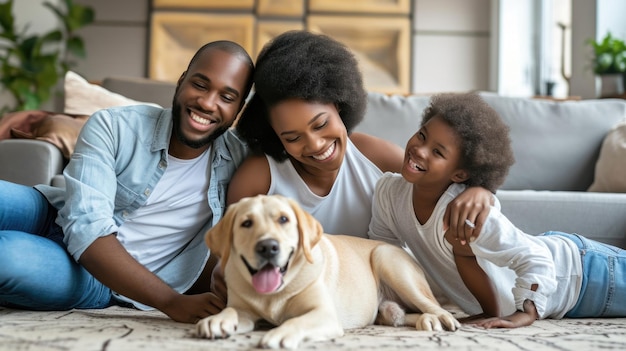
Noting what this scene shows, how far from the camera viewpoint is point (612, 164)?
319 centimetres

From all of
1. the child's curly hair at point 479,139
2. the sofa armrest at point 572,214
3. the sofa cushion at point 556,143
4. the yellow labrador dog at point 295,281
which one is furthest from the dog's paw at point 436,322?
the sofa cushion at point 556,143

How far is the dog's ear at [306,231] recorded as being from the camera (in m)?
1.71

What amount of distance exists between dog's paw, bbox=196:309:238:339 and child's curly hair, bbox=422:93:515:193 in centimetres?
93

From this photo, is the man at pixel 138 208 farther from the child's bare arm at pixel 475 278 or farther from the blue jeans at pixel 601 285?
the blue jeans at pixel 601 285

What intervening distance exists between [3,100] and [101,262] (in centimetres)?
502

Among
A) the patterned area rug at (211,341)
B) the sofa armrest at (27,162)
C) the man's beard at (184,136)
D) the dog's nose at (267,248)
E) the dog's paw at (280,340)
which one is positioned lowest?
the patterned area rug at (211,341)

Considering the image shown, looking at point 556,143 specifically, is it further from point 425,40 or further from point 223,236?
point 425,40

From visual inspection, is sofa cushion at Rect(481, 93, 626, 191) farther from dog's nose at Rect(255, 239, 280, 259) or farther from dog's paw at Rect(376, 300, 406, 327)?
dog's nose at Rect(255, 239, 280, 259)

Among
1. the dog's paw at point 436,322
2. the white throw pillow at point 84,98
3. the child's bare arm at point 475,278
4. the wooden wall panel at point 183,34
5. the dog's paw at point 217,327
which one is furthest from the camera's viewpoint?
the wooden wall panel at point 183,34

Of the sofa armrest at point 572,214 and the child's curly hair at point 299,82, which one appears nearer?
the child's curly hair at point 299,82

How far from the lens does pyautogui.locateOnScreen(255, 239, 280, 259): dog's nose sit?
5.30 feet

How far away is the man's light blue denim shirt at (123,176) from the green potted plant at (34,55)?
12.5 feet

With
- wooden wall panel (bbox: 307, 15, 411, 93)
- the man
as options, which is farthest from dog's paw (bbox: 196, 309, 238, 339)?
wooden wall panel (bbox: 307, 15, 411, 93)

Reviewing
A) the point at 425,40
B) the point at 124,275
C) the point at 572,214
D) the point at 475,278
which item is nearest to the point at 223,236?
the point at 124,275
